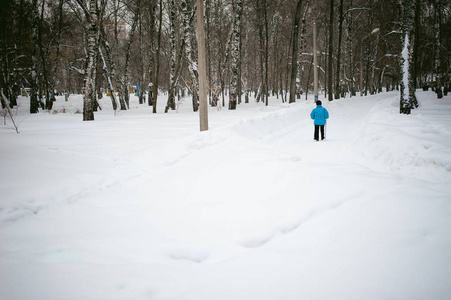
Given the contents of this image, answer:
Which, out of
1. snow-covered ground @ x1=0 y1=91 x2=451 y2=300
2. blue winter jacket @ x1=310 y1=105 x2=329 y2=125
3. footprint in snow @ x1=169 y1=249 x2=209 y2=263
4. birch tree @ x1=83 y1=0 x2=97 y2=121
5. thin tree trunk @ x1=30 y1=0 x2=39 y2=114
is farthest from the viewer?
thin tree trunk @ x1=30 y1=0 x2=39 y2=114

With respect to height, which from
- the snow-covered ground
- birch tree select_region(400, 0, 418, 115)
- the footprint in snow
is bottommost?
the footprint in snow

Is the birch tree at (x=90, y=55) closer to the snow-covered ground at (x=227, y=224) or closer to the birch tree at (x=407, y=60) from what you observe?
the snow-covered ground at (x=227, y=224)

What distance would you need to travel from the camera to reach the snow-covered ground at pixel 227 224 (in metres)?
1.99

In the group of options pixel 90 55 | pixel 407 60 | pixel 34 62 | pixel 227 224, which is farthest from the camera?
pixel 34 62

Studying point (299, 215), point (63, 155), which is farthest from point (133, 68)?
point (299, 215)

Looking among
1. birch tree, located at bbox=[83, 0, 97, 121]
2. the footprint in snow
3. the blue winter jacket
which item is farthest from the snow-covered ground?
birch tree, located at bbox=[83, 0, 97, 121]

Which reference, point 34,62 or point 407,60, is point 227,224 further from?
point 34,62

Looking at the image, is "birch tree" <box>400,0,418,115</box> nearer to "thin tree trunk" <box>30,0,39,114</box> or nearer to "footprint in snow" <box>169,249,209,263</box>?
"footprint in snow" <box>169,249,209,263</box>

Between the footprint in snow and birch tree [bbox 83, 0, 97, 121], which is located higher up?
birch tree [bbox 83, 0, 97, 121]

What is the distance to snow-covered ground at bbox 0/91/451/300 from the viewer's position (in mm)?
1993

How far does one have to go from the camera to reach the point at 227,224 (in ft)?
9.57

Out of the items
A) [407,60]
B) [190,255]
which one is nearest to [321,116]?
[407,60]

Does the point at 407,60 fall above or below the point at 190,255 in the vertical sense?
above

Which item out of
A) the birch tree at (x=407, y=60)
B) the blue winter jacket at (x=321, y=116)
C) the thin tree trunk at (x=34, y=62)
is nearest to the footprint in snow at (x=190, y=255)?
the blue winter jacket at (x=321, y=116)
